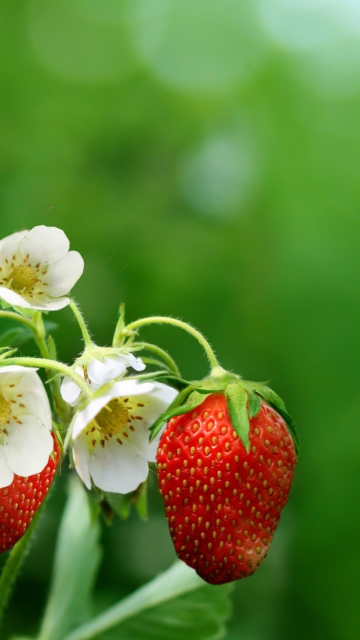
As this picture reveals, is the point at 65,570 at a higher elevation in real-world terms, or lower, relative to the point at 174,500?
lower

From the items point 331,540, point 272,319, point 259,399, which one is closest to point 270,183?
point 272,319

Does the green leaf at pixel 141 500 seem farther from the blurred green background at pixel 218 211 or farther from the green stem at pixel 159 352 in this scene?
the blurred green background at pixel 218 211

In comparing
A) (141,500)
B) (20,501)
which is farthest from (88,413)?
(141,500)

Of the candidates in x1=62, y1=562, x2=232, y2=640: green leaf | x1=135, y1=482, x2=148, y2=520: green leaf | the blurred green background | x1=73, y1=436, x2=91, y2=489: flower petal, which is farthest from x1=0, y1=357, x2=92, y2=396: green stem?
the blurred green background

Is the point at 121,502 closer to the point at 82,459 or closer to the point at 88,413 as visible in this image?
the point at 82,459

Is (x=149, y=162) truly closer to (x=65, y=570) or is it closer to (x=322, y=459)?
(x=322, y=459)
